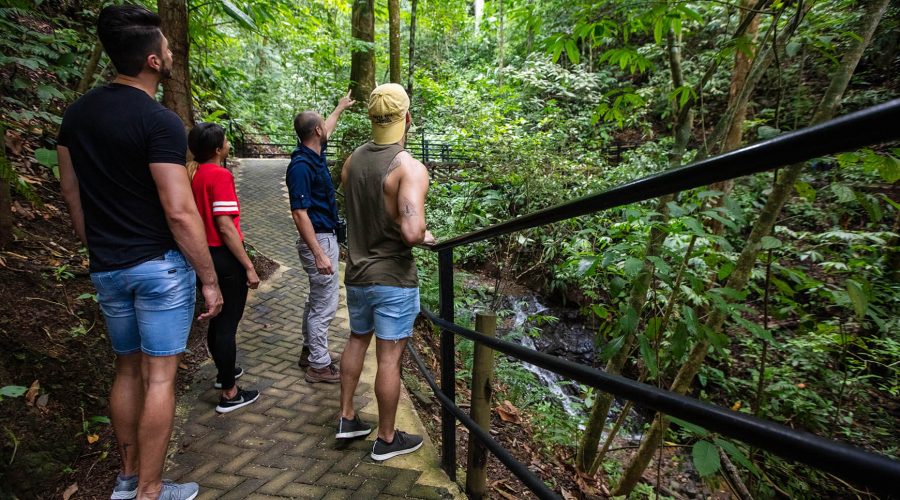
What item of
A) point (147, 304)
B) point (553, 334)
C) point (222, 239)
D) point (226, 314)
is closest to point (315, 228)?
point (222, 239)

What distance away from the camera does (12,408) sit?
2100 mm

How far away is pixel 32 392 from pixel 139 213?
133 cm

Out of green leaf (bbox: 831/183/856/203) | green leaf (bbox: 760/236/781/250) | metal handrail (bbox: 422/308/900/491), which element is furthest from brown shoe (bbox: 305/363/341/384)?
green leaf (bbox: 831/183/856/203)

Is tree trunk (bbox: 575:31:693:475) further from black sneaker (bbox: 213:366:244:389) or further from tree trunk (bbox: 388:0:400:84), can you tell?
tree trunk (bbox: 388:0:400:84)

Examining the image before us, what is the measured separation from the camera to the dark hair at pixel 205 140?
2.67 meters

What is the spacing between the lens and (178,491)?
202 centimetres

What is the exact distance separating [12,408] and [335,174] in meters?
6.32

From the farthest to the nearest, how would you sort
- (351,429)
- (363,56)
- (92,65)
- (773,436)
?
1. (363,56)
2. (92,65)
3. (351,429)
4. (773,436)

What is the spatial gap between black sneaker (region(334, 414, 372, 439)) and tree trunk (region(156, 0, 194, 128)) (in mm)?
2835

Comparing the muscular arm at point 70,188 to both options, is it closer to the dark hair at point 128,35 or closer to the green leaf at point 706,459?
the dark hair at point 128,35

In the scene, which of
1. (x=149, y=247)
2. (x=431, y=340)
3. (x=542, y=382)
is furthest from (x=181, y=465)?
(x=542, y=382)

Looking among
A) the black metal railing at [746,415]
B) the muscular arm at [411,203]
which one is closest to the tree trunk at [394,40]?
the muscular arm at [411,203]

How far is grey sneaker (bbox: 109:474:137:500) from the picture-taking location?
2008 millimetres

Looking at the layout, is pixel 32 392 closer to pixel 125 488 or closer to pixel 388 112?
pixel 125 488
